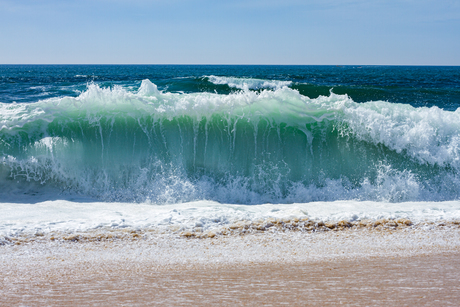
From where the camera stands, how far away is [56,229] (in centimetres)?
346

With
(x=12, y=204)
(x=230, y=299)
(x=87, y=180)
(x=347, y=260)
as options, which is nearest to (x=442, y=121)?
(x=347, y=260)

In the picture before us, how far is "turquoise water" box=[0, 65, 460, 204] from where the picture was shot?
5332 mm

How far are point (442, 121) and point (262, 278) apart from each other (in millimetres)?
5393

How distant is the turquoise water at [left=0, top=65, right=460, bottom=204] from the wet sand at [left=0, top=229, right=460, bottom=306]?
1934 millimetres

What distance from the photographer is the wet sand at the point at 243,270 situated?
7.41ft

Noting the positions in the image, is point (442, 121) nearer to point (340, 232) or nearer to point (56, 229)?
point (340, 232)

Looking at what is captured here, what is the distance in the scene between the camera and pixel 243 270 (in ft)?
8.81

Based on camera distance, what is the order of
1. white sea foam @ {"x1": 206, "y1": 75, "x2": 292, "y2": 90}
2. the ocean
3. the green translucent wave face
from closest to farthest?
1. the ocean
2. the green translucent wave face
3. white sea foam @ {"x1": 206, "y1": 75, "x2": 292, "y2": 90}

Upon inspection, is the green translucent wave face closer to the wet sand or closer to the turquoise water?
the turquoise water

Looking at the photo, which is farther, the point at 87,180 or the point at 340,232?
the point at 87,180

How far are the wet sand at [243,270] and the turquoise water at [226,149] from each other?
1934mm

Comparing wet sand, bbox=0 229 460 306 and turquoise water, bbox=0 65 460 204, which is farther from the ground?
turquoise water, bbox=0 65 460 204

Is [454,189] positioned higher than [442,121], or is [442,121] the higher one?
[442,121]

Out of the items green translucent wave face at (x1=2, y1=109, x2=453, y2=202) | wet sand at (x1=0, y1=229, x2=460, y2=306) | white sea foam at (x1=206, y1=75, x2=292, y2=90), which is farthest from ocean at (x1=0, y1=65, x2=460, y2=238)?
white sea foam at (x1=206, y1=75, x2=292, y2=90)
